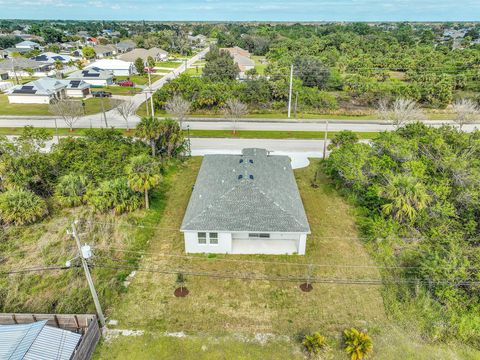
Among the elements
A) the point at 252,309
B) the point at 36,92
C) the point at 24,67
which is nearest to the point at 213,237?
the point at 252,309

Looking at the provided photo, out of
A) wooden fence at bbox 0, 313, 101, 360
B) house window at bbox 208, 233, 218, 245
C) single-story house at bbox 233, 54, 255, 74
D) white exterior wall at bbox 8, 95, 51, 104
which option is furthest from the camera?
single-story house at bbox 233, 54, 255, 74

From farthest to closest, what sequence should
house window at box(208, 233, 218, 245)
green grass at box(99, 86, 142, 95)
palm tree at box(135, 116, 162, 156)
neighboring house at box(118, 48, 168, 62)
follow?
neighboring house at box(118, 48, 168, 62) → green grass at box(99, 86, 142, 95) → palm tree at box(135, 116, 162, 156) → house window at box(208, 233, 218, 245)

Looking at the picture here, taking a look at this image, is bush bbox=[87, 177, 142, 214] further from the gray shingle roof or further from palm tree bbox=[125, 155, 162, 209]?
the gray shingle roof

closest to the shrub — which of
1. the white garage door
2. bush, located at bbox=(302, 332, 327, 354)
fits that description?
the white garage door

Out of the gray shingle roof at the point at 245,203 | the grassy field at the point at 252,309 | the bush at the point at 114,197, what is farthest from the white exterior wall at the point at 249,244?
the bush at the point at 114,197

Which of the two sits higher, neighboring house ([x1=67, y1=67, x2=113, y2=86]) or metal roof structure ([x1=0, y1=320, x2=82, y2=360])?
neighboring house ([x1=67, y1=67, x2=113, y2=86])

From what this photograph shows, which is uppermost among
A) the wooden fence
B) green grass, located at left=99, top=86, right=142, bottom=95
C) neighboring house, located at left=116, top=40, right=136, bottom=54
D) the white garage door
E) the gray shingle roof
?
neighboring house, located at left=116, top=40, right=136, bottom=54
